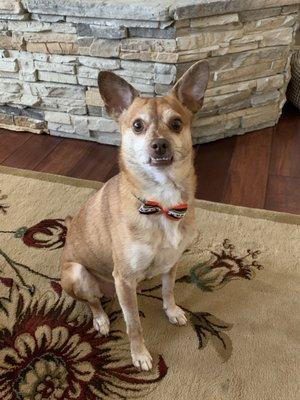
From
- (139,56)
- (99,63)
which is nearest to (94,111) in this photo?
(99,63)

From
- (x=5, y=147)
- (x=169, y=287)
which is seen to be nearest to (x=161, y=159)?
(x=169, y=287)

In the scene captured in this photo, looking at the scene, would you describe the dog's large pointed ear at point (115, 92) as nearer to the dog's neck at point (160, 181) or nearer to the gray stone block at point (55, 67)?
the dog's neck at point (160, 181)

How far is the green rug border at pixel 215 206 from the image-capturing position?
1.69m

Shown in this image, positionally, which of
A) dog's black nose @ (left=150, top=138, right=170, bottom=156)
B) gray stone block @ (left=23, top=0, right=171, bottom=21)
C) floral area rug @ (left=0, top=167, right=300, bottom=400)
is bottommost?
floral area rug @ (left=0, top=167, right=300, bottom=400)

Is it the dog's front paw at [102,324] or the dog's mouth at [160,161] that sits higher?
the dog's mouth at [160,161]

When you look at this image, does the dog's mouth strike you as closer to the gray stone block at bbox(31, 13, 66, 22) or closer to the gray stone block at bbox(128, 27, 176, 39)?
the gray stone block at bbox(128, 27, 176, 39)

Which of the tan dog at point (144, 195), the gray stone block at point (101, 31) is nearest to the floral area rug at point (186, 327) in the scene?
the tan dog at point (144, 195)

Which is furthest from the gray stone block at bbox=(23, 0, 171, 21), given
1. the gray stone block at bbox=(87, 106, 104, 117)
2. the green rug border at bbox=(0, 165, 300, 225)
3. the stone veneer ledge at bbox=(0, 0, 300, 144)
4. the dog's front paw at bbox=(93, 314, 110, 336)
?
the dog's front paw at bbox=(93, 314, 110, 336)

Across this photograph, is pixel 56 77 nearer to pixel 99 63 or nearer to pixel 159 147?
pixel 99 63

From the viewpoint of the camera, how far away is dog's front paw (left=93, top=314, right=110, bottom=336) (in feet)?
4.20

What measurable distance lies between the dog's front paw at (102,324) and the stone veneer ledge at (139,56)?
114 centimetres

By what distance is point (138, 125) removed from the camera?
1.07 m

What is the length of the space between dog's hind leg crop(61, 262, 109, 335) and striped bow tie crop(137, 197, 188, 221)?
1.09 ft

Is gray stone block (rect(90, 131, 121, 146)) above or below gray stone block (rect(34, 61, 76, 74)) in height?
below
